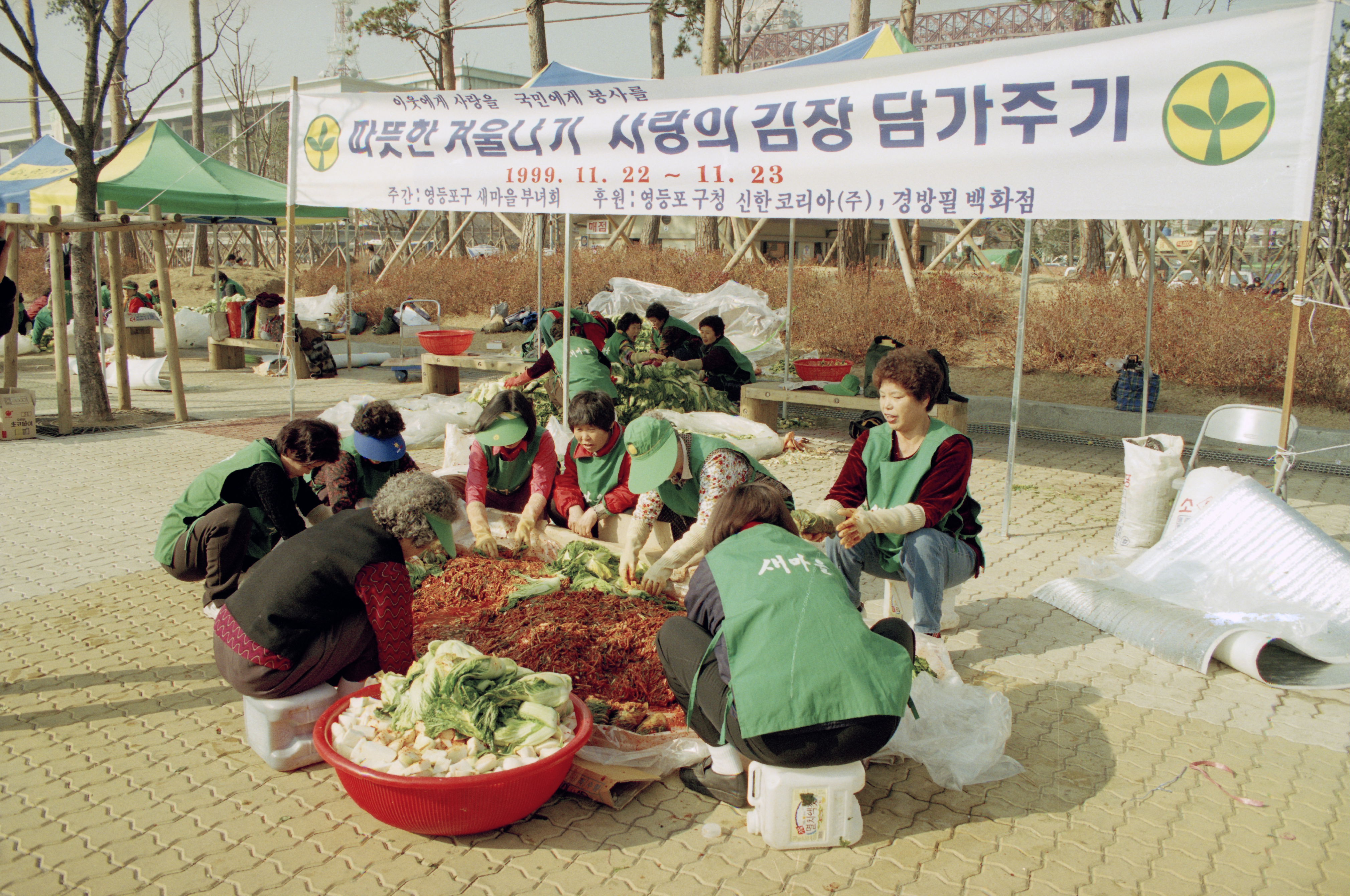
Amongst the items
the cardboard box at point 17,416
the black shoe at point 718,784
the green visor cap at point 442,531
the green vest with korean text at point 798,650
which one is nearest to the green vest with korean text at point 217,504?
the green visor cap at point 442,531

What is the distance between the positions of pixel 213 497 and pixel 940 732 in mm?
3274

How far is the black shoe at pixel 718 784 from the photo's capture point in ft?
10.3

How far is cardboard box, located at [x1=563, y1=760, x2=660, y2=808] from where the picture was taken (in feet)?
10.4

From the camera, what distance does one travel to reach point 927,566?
4.14 m

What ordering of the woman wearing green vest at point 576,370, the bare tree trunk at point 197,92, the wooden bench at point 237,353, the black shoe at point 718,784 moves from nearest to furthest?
Result: 1. the black shoe at point 718,784
2. the woman wearing green vest at point 576,370
3. the wooden bench at point 237,353
4. the bare tree trunk at point 197,92

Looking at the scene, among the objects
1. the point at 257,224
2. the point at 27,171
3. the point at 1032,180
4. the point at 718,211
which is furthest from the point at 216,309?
the point at 1032,180

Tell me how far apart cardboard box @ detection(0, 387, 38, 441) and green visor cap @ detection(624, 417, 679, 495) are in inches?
302

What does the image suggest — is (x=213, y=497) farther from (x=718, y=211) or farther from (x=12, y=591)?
(x=718, y=211)

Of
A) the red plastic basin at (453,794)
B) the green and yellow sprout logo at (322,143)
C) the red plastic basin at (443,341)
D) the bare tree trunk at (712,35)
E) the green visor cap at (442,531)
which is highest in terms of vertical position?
the bare tree trunk at (712,35)

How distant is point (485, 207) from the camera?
645cm

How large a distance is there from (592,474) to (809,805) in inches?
105

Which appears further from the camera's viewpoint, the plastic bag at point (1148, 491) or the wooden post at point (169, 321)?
the wooden post at point (169, 321)

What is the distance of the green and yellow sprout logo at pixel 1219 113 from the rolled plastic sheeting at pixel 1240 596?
1707 mm

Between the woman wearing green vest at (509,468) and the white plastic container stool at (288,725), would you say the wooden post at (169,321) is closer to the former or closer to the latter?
the woman wearing green vest at (509,468)
